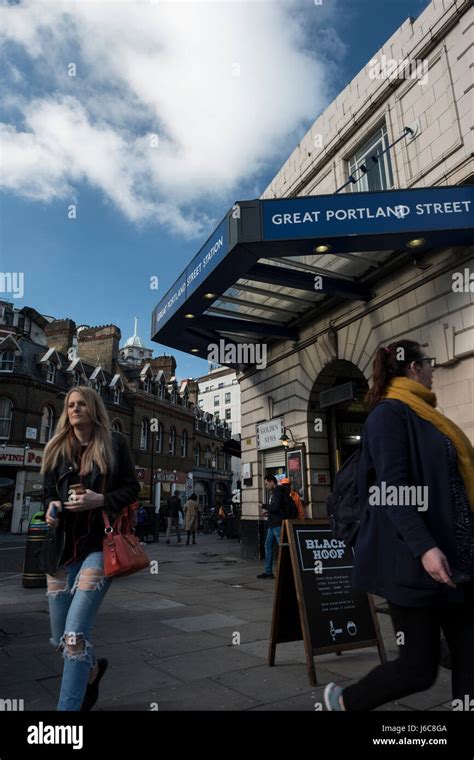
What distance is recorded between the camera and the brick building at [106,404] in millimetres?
27156

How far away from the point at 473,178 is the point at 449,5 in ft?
10.0

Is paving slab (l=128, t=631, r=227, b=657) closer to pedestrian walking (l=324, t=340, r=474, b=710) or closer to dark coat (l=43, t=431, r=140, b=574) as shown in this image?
dark coat (l=43, t=431, r=140, b=574)

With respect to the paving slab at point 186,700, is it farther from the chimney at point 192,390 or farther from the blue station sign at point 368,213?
the chimney at point 192,390

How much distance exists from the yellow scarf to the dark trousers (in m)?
0.49

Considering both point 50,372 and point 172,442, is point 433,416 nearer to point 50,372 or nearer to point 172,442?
point 50,372

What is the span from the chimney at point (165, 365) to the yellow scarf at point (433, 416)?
40.8 meters

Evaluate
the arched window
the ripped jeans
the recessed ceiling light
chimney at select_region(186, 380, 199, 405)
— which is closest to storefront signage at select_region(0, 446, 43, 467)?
the arched window

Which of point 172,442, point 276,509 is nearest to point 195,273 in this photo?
point 276,509

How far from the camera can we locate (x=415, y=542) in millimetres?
2016

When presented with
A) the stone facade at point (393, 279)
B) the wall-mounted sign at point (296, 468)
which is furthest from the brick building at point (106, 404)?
the stone facade at point (393, 279)

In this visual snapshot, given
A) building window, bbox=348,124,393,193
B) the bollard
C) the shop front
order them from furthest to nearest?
the shop front, building window, bbox=348,124,393,193, the bollard

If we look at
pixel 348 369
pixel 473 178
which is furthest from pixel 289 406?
pixel 473 178

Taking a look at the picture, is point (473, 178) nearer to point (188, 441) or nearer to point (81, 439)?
point (81, 439)

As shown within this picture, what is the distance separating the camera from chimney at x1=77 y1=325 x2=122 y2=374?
36.9m
